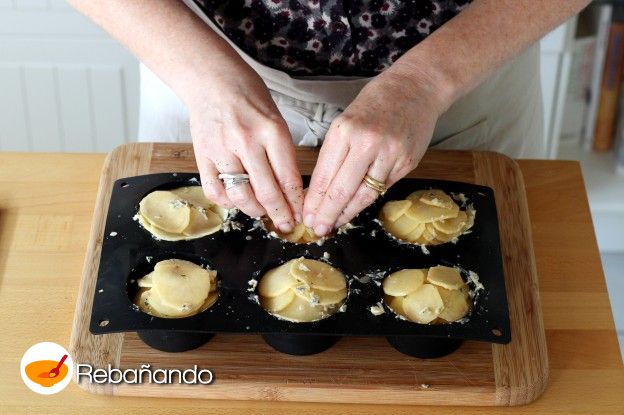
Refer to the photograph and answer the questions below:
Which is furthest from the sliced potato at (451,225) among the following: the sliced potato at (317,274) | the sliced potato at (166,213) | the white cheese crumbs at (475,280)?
the sliced potato at (166,213)

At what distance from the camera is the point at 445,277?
4.83ft

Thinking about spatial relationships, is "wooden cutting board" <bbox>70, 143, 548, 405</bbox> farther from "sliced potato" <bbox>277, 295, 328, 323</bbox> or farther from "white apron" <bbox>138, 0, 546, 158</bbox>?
"white apron" <bbox>138, 0, 546, 158</bbox>

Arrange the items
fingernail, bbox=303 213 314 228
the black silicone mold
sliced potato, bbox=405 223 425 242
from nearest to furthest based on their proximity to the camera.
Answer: the black silicone mold < fingernail, bbox=303 213 314 228 < sliced potato, bbox=405 223 425 242

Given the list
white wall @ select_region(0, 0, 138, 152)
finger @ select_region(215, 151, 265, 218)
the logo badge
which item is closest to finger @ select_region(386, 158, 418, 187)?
finger @ select_region(215, 151, 265, 218)

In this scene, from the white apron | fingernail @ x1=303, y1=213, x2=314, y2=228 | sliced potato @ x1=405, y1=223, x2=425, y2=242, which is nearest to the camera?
fingernail @ x1=303, y1=213, x2=314, y2=228

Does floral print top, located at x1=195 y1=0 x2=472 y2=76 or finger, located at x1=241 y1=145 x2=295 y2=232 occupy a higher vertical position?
floral print top, located at x1=195 y1=0 x2=472 y2=76

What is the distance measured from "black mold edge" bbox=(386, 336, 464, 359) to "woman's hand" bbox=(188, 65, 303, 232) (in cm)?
28

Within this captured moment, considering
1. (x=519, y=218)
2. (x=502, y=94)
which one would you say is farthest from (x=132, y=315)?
(x=502, y=94)

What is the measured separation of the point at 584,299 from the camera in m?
1.58

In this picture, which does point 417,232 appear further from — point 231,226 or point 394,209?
point 231,226

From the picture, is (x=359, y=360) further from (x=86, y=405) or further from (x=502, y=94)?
(x=502, y=94)

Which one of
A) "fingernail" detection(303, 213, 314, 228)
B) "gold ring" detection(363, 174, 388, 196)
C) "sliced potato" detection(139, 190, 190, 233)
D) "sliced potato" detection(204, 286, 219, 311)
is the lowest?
"sliced potato" detection(204, 286, 219, 311)

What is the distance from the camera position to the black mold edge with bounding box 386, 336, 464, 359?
1.40 m

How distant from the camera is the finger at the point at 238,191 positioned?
1.42 metres
